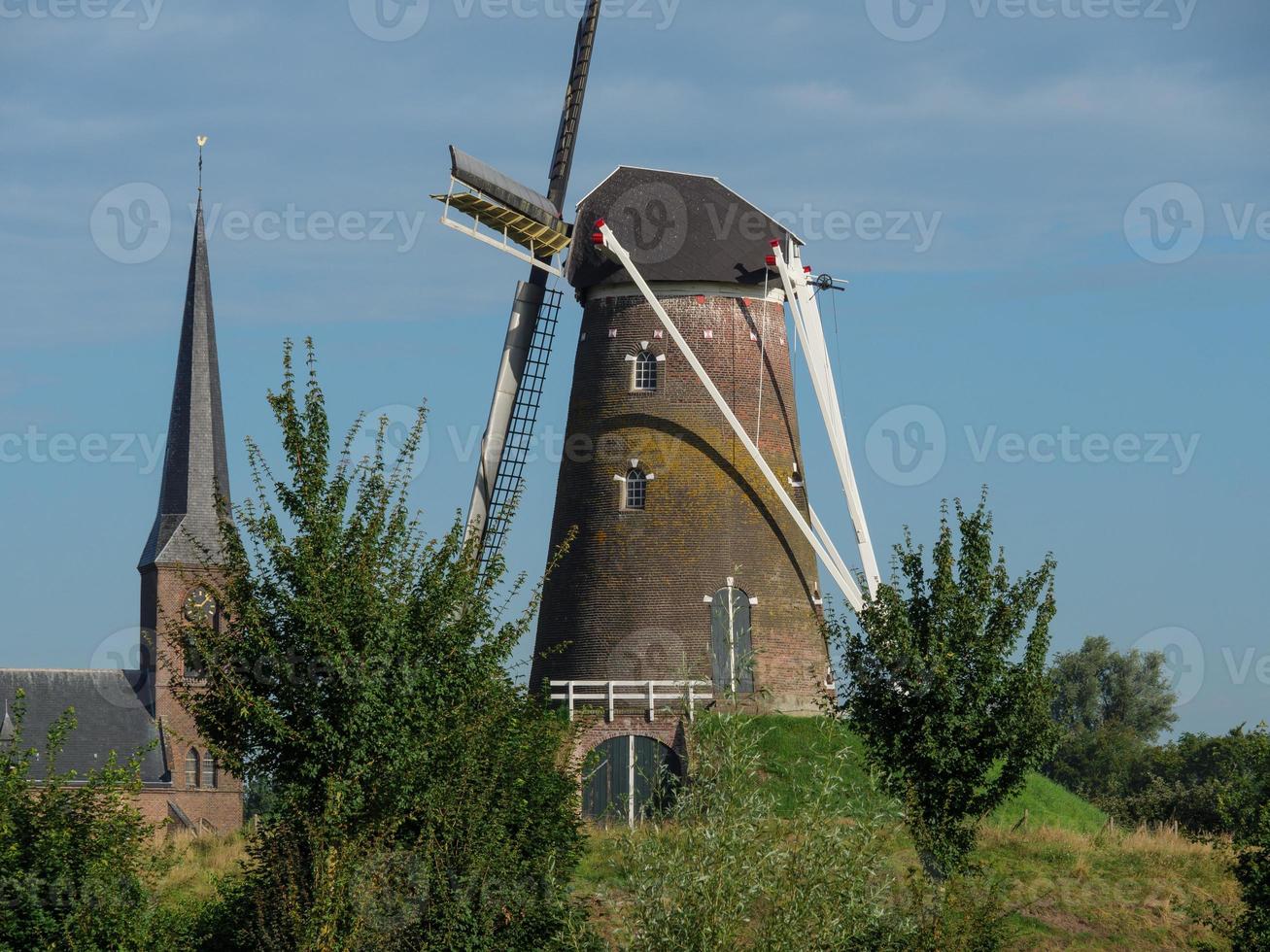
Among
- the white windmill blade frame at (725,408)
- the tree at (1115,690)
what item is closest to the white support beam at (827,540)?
the white windmill blade frame at (725,408)

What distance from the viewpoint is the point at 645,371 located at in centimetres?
3506

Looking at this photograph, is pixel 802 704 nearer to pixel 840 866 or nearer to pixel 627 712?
pixel 627 712

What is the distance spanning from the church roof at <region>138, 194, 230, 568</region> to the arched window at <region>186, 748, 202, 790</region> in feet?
22.4

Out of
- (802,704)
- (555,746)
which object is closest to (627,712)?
(802,704)

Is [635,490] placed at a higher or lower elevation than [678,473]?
lower

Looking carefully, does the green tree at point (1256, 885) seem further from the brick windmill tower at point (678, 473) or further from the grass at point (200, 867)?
the brick windmill tower at point (678, 473)

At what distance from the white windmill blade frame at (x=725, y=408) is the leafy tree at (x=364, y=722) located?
15.0 metres

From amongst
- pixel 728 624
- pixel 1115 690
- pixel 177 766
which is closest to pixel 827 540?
pixel 728 624

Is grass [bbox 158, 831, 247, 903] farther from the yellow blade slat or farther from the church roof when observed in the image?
the church roof

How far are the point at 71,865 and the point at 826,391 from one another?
2038 cm

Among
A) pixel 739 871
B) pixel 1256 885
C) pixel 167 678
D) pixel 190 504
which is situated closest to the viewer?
pixel 739 871

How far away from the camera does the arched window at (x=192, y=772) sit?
197 feet

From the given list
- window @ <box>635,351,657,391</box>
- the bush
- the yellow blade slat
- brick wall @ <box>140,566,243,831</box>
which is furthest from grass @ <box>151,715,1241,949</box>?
brick wall @ <box>140,566,243,831</box>

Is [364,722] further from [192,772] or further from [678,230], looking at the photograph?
[192,772]
